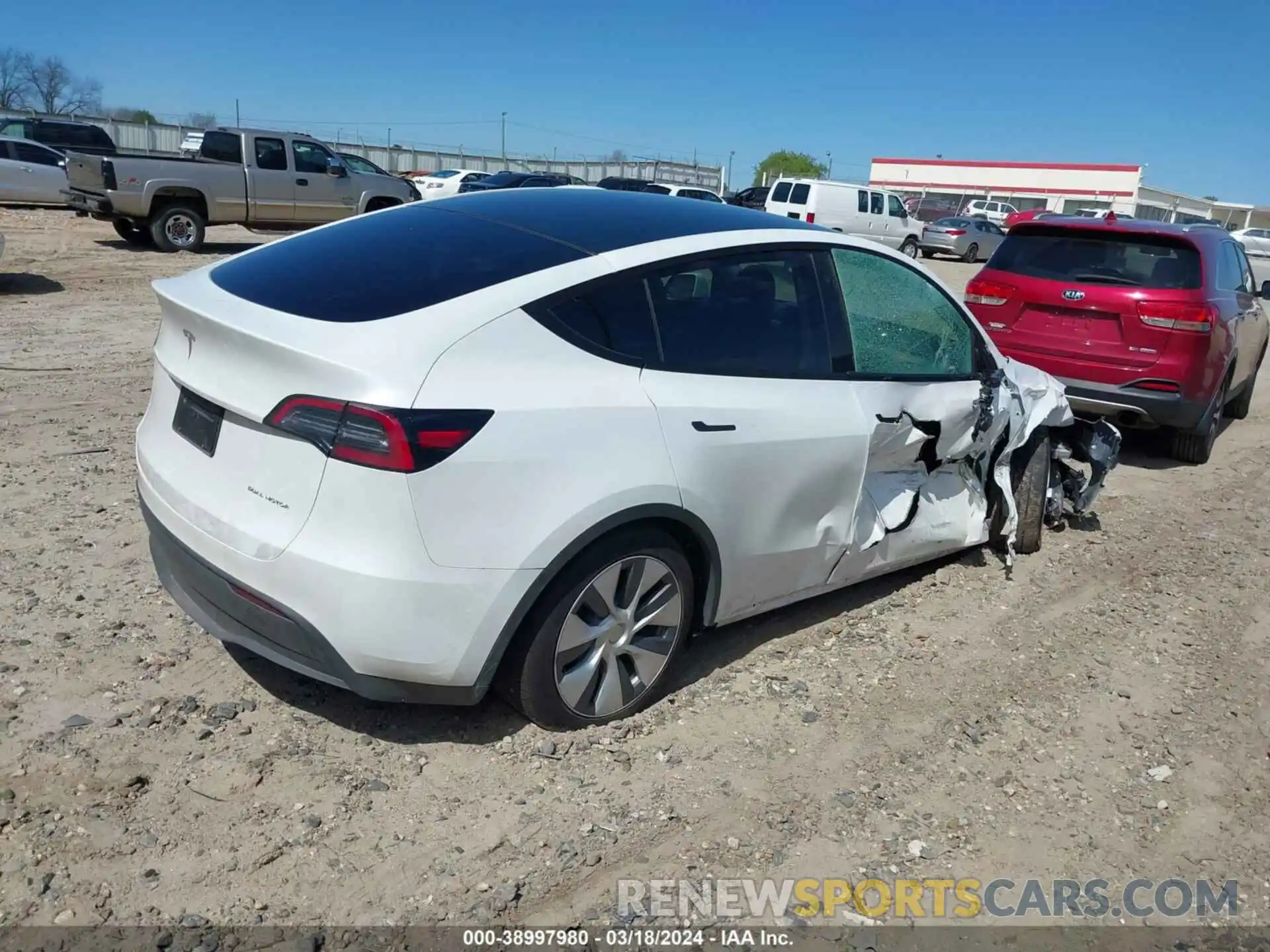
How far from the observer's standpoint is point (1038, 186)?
67.1m

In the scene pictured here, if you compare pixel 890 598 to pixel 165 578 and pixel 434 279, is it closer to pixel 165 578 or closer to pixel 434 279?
pixel 434 279

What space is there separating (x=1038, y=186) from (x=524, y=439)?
72542 millimetres

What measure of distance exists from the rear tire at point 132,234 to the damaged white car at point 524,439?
15.2 metres

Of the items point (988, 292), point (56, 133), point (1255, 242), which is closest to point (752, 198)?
point (56, 133)

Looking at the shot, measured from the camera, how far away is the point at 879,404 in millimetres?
4070

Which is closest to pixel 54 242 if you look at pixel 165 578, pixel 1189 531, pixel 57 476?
pixel 57 476

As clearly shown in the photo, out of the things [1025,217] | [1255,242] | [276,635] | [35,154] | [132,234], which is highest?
[1025,217]

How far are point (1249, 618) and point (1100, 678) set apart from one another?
4.13 ft

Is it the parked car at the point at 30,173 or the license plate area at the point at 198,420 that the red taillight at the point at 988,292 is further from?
the parked car at the point at 30,173

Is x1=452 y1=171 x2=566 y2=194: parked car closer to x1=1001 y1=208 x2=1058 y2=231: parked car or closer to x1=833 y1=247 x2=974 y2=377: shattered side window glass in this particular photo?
x1=1001 y1=208 x2=1058 y2=231: parked car

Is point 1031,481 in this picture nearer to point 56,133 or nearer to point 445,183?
point 56,133

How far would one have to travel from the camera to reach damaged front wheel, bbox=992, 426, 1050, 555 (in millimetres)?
5293

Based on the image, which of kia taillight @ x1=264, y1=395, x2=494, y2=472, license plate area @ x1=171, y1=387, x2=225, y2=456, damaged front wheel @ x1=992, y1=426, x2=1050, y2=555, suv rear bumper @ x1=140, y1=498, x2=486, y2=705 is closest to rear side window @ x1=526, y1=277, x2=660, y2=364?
kia taillight @ x1=264, y1=395, x2=494, y2=472

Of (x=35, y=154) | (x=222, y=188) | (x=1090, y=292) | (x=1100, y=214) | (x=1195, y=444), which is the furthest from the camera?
(x=35, y=154)
